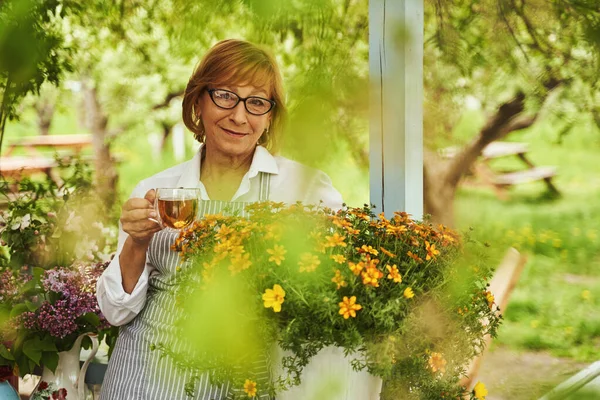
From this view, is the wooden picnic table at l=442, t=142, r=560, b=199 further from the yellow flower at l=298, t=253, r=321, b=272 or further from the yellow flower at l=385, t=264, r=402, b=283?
the yellow flower at l=385, t=264, r=402, b=283

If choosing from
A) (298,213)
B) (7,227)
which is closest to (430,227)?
(298,213)

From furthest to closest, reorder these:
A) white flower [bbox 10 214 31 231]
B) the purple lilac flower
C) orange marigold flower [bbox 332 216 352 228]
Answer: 1. white flower [bbox 10 214 31 231]
2. the purple lilac flower
3. orange marigold flower [bbox 332 216 352 228]

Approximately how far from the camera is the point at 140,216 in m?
1.29

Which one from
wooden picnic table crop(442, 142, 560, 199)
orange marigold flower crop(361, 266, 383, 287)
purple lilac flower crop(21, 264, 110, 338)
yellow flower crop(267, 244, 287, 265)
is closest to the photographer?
wooden picnic table crop(442, 142, 560, 199)

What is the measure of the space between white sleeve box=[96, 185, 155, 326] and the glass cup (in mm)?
316

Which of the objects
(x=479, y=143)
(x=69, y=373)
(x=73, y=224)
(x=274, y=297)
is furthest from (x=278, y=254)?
(x=73, y=224)

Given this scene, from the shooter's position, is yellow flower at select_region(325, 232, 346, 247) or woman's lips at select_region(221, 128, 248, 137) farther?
woman's lips at select_region(221, 128, 248, 137)

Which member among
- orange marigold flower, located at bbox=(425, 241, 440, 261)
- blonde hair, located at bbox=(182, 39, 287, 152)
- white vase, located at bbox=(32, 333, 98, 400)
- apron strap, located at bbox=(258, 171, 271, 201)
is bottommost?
white vase, located at bbox=(32, 333, 98, 400)

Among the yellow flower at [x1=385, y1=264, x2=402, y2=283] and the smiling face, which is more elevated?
the smiling face

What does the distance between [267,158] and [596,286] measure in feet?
4.12

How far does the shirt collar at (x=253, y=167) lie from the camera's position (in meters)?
1.68

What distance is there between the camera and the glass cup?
127 centimetres

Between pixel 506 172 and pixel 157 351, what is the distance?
1.20 m

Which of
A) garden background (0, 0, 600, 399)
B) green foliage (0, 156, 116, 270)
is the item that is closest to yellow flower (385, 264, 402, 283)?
garden background (0, 0, 600, 399)
